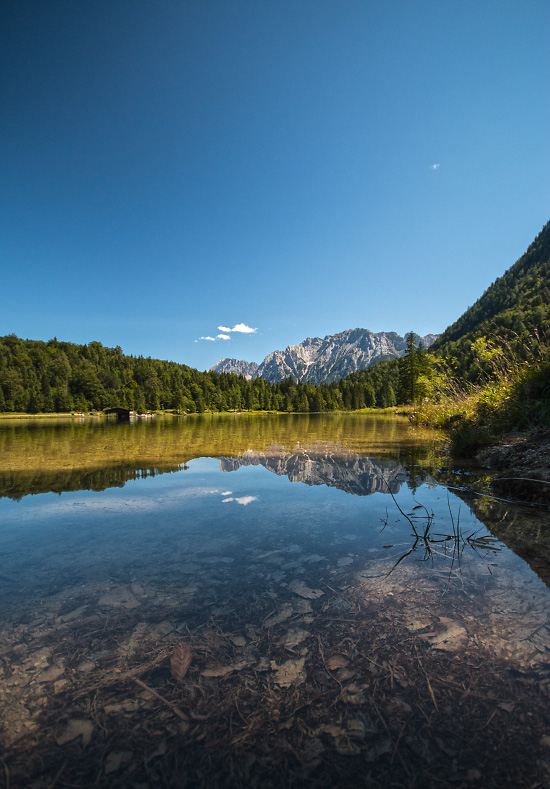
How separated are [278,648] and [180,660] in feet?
2.30

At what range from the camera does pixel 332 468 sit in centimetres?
1002

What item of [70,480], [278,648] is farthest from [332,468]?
[278,648]

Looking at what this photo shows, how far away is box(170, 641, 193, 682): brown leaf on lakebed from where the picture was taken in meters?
2.35

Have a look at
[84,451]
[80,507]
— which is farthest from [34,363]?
[80,507]

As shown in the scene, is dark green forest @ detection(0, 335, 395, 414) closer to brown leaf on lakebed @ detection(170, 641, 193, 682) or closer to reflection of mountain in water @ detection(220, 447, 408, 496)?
reflection of mountain in water @ detection(220, 447, 408, 496)

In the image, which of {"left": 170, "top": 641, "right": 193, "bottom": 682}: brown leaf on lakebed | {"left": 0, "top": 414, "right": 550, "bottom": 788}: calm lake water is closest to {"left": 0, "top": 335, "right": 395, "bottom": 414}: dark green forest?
{"left": 0, "top": 414, "right": 550, "bottom": 788}: calm lake water

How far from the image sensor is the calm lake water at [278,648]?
1.76m

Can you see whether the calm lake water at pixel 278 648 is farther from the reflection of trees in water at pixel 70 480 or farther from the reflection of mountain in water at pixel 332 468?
the reflection of trees in water at pixel 70 480

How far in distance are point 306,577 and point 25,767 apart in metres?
2.46

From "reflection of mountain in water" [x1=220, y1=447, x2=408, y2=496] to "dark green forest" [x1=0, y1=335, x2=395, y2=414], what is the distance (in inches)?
4847

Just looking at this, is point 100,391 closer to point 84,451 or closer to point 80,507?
point 84,451

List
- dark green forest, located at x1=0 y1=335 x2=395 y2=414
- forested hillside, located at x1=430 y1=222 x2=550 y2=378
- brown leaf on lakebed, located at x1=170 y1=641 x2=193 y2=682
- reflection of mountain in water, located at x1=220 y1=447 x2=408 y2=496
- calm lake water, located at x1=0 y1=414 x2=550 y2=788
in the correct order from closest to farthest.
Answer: calm lake water, located at x1=0 y1=414 x2=550 y2=788, brown leaf on lakebed, located at x1=170 y1=641 x2=193 y2=682, reflection of mountain in water, located at x1=220 y1=447 x2=408 y2=496, forested hillside, located at x1=430 y1=222 x2=550 y2=378, dark green forest, located at x1=0 y1=335 x2=395 y2=414

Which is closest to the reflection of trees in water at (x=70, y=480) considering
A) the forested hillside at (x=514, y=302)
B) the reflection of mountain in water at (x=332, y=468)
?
the reflection of mountain in water at (x=332, y=468)

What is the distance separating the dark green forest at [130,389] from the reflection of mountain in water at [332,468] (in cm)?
12311
